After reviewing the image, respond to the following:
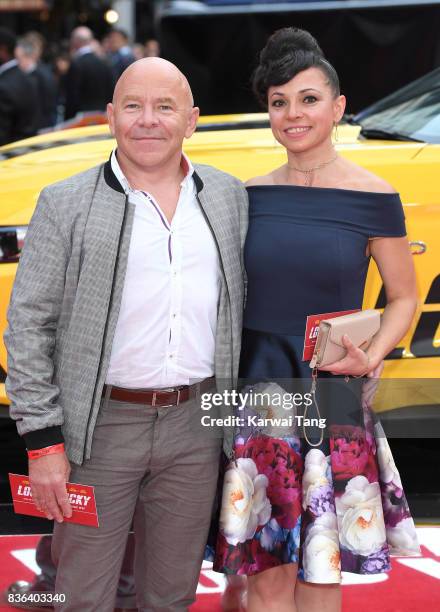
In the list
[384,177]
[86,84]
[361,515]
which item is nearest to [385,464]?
[361,515]

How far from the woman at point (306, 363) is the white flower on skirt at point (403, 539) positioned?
0.01 meters

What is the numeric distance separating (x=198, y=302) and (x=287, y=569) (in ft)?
2.48

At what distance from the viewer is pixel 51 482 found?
7.97 feet

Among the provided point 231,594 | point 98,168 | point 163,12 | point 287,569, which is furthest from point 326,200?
point 163,12

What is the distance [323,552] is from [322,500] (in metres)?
0.13

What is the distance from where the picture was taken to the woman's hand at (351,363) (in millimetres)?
2496

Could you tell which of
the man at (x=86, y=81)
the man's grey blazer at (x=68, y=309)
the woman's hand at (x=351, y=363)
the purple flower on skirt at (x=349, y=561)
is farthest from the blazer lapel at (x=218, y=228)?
the man at (x=86, y=81)

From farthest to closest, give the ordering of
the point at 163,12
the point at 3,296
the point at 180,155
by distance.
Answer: the point at 163,12, the point at 3,296, the point at 180,155

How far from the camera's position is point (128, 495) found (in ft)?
8.38

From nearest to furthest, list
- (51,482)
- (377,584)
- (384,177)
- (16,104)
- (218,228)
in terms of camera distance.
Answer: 1. (51,482)
2. (218,228)
3. (377,584)
4. (384,177)
5. (16,104)

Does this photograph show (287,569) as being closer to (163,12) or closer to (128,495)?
(128,495)

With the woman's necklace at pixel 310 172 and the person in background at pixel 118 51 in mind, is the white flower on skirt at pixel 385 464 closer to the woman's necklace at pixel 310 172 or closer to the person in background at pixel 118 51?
the woman's necklace at pixel 310 172

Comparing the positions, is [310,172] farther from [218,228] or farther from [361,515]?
[361,515]

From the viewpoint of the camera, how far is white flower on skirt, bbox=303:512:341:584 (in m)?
2.57
